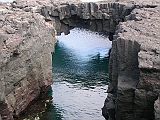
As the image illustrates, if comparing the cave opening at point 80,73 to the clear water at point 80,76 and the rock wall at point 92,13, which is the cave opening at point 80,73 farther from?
the rock wall at point 92,13

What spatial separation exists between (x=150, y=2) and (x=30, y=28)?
38.2ft

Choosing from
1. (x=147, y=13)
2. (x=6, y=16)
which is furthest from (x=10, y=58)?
(x=147, y=13)

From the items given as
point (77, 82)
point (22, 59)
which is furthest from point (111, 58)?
point (77, 82)

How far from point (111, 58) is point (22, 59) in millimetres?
5637

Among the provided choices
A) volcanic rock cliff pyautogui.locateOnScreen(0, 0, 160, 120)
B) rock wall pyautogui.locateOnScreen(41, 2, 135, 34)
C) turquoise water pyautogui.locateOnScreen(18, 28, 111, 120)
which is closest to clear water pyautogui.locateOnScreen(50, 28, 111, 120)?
turquoise water pyautogui.locateOnScreen(18, 28, 111, 120)

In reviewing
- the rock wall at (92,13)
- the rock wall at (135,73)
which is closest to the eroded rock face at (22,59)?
the rock wall at (135,73)

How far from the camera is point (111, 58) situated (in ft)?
74.5

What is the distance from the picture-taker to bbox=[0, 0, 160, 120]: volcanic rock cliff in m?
17.7

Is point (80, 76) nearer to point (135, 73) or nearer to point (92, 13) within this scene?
point (92, 13)

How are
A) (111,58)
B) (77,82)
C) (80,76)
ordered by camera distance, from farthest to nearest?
(80,76) < (77,82) < (111,58)

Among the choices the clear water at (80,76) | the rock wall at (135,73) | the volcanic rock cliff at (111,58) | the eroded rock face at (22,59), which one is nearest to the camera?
the rock wall at (135,73)

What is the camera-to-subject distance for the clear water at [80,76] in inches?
1027

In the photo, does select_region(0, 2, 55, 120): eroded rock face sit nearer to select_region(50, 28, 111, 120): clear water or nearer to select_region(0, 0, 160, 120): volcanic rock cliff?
select_region(0, 0, 160, 120): volcanic rock cliff

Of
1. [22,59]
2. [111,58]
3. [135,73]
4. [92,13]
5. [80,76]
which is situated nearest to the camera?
[135,73]
